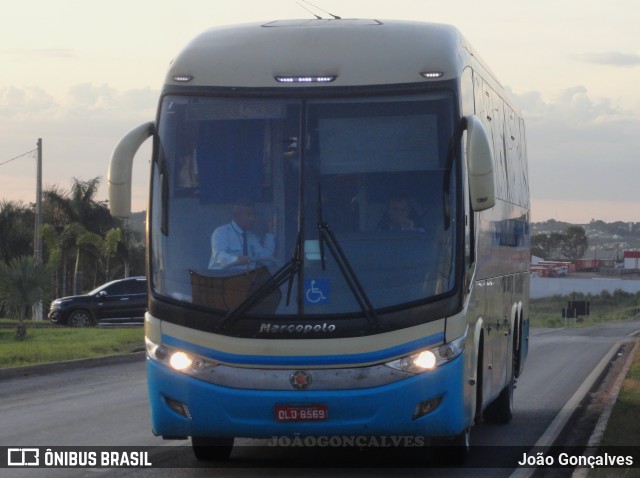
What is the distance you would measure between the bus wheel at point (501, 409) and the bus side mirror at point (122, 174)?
634 cm

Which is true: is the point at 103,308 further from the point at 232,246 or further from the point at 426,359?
the point at 426,359

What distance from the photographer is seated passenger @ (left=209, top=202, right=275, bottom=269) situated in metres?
9.32

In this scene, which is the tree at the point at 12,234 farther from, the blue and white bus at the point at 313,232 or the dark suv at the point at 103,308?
the blue and white bus at the point at 313,232

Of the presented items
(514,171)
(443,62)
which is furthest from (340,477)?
(514,171)

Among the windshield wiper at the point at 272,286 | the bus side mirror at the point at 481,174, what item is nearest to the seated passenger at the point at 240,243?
the windshield wiper at the point at 272,286

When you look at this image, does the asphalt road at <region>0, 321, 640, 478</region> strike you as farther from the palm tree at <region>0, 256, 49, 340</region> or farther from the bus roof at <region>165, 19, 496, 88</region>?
the palm tree at <region>0, 256, 49, 340</region>

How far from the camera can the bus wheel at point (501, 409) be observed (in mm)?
14406

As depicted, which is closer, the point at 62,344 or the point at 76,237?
the point at 62,344

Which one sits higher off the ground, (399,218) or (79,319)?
(399,218)

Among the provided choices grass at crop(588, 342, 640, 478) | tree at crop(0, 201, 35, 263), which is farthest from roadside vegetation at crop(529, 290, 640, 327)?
grass at crop(588, 342, 640, 478)

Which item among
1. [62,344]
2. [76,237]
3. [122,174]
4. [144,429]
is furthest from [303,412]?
[76,237]

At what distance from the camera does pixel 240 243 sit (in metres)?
9.39

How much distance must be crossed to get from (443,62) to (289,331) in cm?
245

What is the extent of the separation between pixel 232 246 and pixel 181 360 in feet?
3.10
